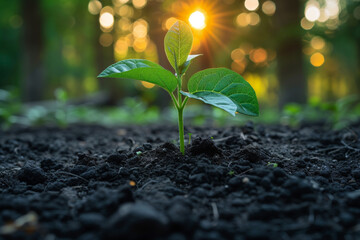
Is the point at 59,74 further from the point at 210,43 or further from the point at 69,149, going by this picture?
the point at 69,149

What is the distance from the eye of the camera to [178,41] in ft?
5.49

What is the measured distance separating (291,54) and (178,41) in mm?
6604

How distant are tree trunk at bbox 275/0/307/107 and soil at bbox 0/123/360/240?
549 cm

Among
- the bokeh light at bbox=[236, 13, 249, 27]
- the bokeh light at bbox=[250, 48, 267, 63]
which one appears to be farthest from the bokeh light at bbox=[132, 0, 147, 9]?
the bokeh light at bbox=[250, 48, 267, 63]

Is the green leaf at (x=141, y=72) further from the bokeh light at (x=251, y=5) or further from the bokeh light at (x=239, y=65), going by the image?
the bokeh light at (x=239, y=65)

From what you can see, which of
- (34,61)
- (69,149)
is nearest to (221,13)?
(34,61)

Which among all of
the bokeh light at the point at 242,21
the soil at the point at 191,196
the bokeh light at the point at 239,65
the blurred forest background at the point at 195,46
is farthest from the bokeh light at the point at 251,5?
the soil at the point at 191,196

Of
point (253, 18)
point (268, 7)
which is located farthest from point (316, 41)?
point (268, 7)

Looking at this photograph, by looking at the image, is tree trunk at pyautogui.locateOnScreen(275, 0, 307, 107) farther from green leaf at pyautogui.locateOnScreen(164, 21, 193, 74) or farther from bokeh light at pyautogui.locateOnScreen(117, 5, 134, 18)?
bokeh light at pyautogui.locateOnScreen(117, 5, 134, 18)

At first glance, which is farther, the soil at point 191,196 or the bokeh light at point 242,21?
the bokeh light at point 242,21

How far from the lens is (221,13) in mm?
10117

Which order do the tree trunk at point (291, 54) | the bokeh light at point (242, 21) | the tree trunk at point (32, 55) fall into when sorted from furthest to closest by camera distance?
the bokeh light at point (242, 21)
the tree trunk at point (32, 55)
the tree trunk at point (291, 54)

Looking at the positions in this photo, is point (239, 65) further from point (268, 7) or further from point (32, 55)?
point (32, 55)

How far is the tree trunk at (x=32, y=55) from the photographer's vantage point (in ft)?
32.6
